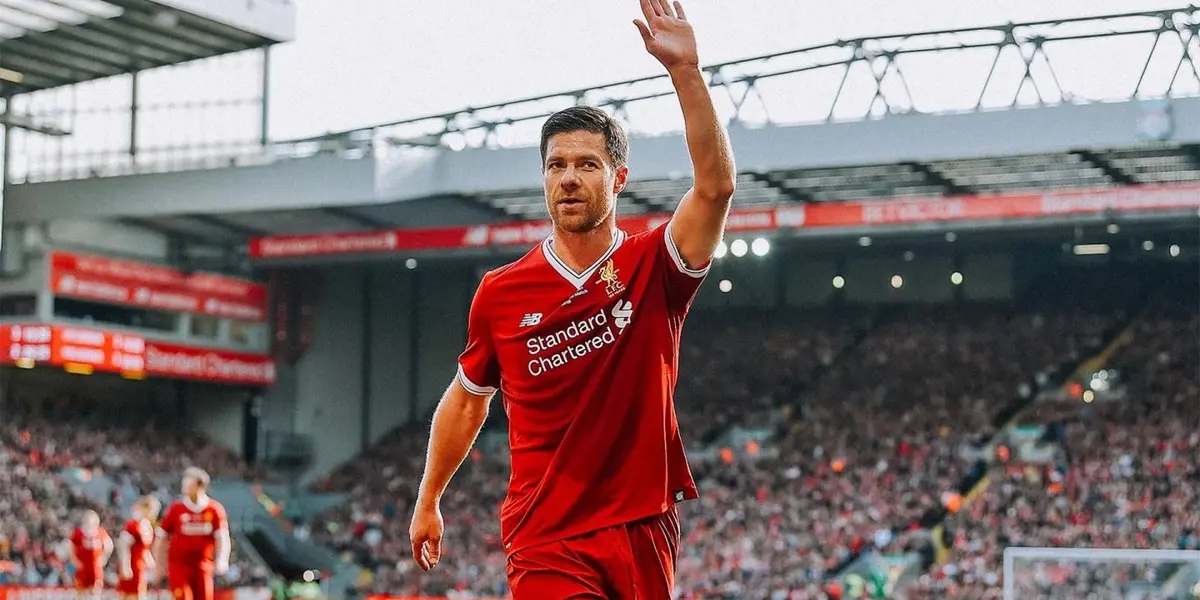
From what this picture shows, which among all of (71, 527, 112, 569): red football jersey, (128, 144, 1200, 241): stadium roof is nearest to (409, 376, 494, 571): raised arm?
(71, 527, 112, 569): red football jersey

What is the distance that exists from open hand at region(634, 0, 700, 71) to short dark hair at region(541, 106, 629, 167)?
358 millimetres

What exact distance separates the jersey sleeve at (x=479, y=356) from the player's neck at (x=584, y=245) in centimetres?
29

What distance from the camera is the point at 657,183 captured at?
105ft

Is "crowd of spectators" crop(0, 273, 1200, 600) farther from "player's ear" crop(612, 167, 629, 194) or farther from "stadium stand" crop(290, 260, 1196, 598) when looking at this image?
"player's ear" crop(612, 167, 629, 194)

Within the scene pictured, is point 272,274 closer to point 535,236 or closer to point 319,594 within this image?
point 535,236

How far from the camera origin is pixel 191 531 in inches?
632

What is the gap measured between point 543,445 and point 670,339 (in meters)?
0.49

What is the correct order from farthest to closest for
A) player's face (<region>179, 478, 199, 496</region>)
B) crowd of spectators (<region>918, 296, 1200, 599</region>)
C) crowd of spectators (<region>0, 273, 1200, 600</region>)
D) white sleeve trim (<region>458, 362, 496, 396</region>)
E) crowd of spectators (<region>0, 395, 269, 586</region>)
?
crowd of spectators (<region>0, 395, 269, 586</region>), crowd of spectators (<region>0, 273, 1200, 600</region>), crowd of spectators (<region>918, 296, 1200, 599</region>), player's face (<region>179, 478, 199, 496</region>), white sleeve trim (<region>458, 362, 496, 396</region>)

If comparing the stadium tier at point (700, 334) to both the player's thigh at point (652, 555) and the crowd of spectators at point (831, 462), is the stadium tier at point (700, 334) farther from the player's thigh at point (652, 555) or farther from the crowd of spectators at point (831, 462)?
the player's thigh at point (652, 555)

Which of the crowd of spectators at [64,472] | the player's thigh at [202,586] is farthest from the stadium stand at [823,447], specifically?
the player's thigh at [202,586]

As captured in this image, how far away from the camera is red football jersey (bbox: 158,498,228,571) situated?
15.9 meters

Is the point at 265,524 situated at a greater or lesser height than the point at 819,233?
lesser

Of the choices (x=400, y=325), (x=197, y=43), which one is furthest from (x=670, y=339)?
(x=400, y=325)

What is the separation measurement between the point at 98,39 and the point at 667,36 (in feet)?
102
